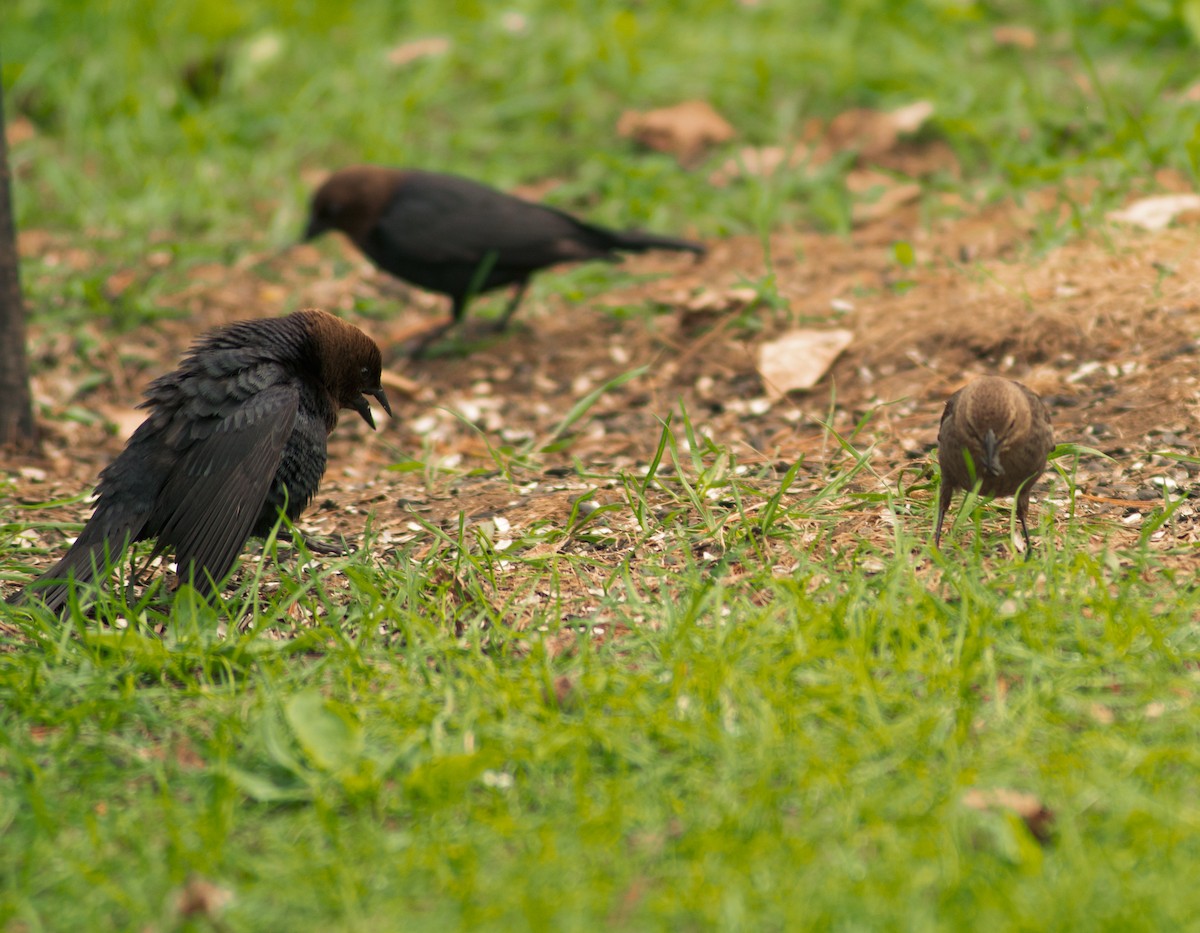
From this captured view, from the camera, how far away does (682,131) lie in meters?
7.39

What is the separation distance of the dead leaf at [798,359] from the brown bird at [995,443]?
143 centimetres

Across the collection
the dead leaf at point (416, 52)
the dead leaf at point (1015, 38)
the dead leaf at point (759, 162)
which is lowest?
the dead leaf at point (759, 162)

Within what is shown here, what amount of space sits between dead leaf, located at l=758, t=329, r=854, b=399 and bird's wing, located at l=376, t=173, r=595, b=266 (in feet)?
3.91

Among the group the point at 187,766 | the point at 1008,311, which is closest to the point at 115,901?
the point at 187,766

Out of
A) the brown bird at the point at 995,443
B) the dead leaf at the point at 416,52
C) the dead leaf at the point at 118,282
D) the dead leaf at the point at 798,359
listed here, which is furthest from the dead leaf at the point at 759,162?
the brown bird at the point at 995,443

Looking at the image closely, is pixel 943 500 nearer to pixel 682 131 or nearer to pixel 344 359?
pixel 344 359

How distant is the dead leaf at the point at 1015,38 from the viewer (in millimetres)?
7965

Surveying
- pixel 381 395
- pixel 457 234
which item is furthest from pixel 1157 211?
pixel 381 395

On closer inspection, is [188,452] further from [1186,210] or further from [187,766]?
[1186,210]

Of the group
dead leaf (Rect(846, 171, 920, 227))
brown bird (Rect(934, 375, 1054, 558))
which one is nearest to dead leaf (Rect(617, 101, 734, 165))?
dead leaf (Rect(846, 171, 920, 227))

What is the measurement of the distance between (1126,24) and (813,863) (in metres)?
6.70

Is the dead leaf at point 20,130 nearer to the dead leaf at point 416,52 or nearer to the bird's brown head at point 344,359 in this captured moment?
the dead leaf at point 416,52

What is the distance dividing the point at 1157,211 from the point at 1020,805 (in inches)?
153

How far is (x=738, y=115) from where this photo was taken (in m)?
7.66
